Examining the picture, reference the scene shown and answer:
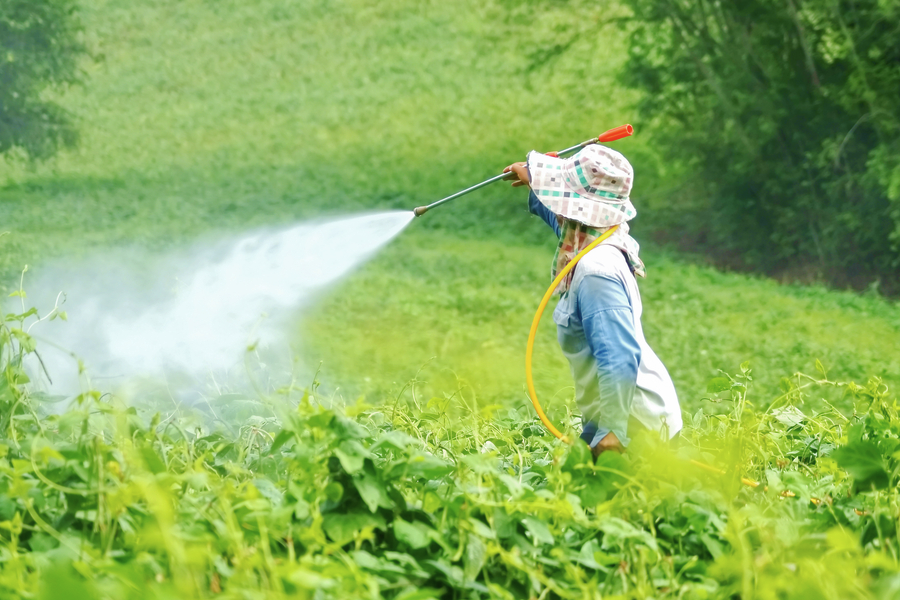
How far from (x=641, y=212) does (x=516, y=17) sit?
7.56 feet

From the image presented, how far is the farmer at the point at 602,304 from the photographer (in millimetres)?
2396

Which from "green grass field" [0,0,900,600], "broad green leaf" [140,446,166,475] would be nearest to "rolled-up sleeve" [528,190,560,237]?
"green grass field" [0,0,900,600]

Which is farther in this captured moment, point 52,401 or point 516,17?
point 516,17

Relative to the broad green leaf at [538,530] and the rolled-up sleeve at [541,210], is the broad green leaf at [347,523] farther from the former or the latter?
the rolled-up sleeve at [541,210]

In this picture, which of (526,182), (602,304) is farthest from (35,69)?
(602,304)

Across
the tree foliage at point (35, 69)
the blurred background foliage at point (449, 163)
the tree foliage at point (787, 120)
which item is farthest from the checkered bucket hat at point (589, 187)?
the tree foliage at point (35, 69)

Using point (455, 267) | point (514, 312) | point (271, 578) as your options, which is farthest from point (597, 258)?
point (455, 267)

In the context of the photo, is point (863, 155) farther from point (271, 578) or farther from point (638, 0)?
point (271, 578)

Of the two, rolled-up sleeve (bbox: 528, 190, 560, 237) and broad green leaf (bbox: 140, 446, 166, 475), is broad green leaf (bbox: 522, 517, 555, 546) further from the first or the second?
rolled-up sleeve (bbox: 528, 190, 560, 237)

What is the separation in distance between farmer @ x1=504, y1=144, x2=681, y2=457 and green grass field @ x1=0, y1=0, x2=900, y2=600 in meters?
0.19

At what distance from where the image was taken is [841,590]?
4.70 feet

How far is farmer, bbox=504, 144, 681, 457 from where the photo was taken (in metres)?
2.40

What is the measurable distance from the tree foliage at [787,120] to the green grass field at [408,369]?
68cm

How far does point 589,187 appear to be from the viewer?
2.59 m
